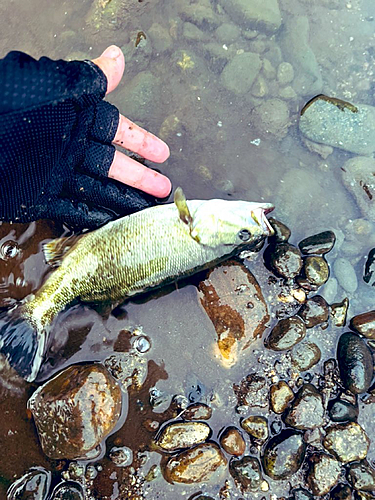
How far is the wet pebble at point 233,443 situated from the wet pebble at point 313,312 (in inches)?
62.4

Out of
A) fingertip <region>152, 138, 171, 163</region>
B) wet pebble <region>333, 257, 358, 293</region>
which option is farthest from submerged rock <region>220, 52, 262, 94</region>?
wet pebble <region>333, 257, 358, 293</region>

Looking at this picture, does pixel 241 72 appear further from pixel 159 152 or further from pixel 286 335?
pixel 286 335

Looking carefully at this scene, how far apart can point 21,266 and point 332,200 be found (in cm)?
425

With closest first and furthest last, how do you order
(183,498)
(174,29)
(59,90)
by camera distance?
(59,90)
(183,498)
(174,29)

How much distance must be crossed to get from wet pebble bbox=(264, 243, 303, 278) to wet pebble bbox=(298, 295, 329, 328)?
1.43 feet

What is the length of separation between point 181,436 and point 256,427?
34.4 inches

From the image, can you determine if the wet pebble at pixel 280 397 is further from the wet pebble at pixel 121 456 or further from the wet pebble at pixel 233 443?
the wet pebble at pixel 121 456

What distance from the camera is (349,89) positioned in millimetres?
5516

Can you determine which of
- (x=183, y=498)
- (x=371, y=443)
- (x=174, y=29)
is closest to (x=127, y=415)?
(x=183, y=498)

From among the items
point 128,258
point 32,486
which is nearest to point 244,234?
point 128,258

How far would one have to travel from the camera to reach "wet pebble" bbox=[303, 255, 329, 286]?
14.9 ft

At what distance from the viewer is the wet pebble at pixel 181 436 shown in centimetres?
397

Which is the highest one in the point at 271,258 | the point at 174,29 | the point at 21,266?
the point at 174,29

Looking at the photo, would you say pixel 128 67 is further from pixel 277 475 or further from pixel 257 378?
pixel 277 475
